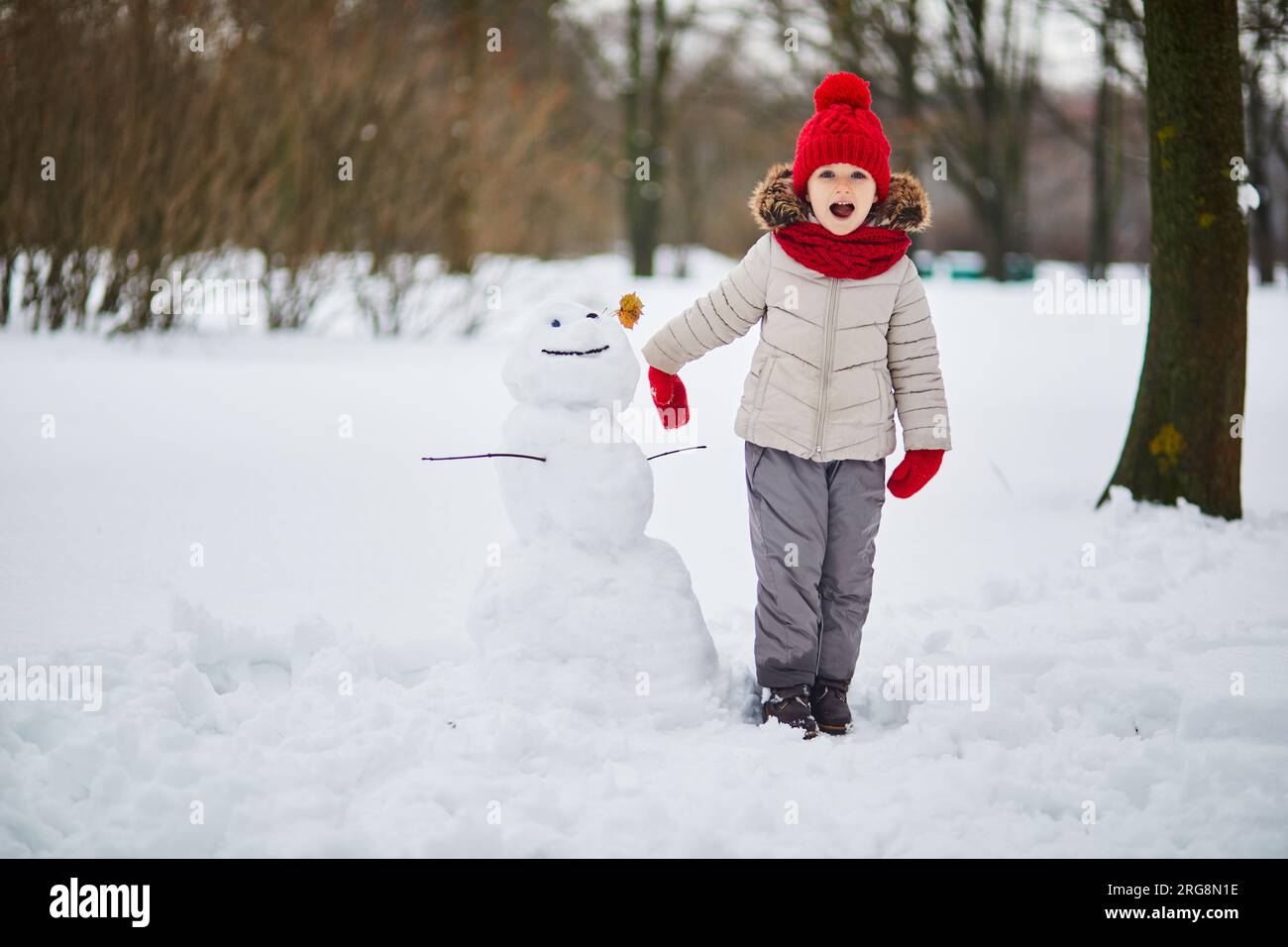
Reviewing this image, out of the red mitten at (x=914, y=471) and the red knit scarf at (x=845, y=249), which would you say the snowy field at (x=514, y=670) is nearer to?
the red mitten at (x=914, y=471)

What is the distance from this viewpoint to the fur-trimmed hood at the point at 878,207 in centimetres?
298

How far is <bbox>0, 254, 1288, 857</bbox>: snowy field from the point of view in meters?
2.50

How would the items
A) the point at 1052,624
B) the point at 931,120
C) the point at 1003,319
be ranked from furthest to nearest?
1. the point at 931,120
2. the point at 1003,319
3. the point at 1052,624

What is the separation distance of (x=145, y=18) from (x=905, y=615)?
23.7ft

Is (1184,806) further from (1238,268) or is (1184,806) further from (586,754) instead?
(1238,268)

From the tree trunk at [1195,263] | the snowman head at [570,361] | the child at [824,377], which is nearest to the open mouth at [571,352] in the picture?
the snowman head at [570,361]

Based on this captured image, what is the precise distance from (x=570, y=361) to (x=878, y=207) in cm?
91

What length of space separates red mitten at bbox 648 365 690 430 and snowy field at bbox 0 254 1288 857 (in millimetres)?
555

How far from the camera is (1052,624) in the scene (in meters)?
3.75

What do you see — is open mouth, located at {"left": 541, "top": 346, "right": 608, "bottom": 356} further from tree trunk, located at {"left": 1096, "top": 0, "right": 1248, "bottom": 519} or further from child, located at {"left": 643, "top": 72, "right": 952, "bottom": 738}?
tree trunk, located at {"left": 1096, "top": 0, "right": 1248, "bottom": 519}

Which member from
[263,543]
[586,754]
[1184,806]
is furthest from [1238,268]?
[263,543]

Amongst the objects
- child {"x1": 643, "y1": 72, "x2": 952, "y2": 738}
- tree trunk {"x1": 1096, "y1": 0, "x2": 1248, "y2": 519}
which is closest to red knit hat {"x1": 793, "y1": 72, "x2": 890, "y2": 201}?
child {"x1": 643, "y1": 72, "x2": 952, "y2": 738}

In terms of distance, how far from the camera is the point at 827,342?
2.96 m

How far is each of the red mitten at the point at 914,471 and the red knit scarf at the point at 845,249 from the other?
51 cm
